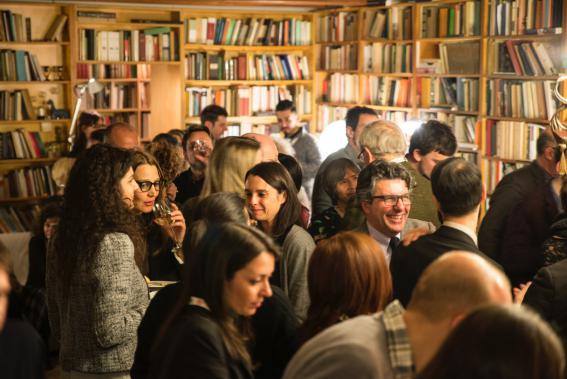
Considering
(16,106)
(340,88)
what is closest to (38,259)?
(16,106)

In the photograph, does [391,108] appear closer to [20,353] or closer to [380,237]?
[380,237]

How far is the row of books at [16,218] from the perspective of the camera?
9211 mm

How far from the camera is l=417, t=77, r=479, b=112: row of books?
25.6 feet

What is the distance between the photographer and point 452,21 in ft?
26.3

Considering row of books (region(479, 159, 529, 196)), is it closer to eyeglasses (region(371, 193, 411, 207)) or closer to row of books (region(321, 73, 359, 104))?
row of books (region(321, 73, 359, 104))

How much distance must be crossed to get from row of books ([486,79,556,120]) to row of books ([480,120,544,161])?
89 millimetres

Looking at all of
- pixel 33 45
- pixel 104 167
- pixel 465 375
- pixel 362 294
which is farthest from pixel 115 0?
pixel 465 375

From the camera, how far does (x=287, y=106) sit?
8172mm

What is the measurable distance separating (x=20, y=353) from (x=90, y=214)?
0.96 m

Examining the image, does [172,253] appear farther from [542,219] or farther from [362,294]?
[542,219]

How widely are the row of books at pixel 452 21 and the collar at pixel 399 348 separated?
20.3ft

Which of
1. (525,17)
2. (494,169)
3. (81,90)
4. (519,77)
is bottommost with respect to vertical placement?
(494,169)

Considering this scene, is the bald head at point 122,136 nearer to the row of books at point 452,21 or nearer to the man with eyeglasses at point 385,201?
the man with eyeglasses at point 385,201

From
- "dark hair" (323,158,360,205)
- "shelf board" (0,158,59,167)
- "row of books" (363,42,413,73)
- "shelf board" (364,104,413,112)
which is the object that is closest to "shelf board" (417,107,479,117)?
"shelf board" (364,104,413,112)
